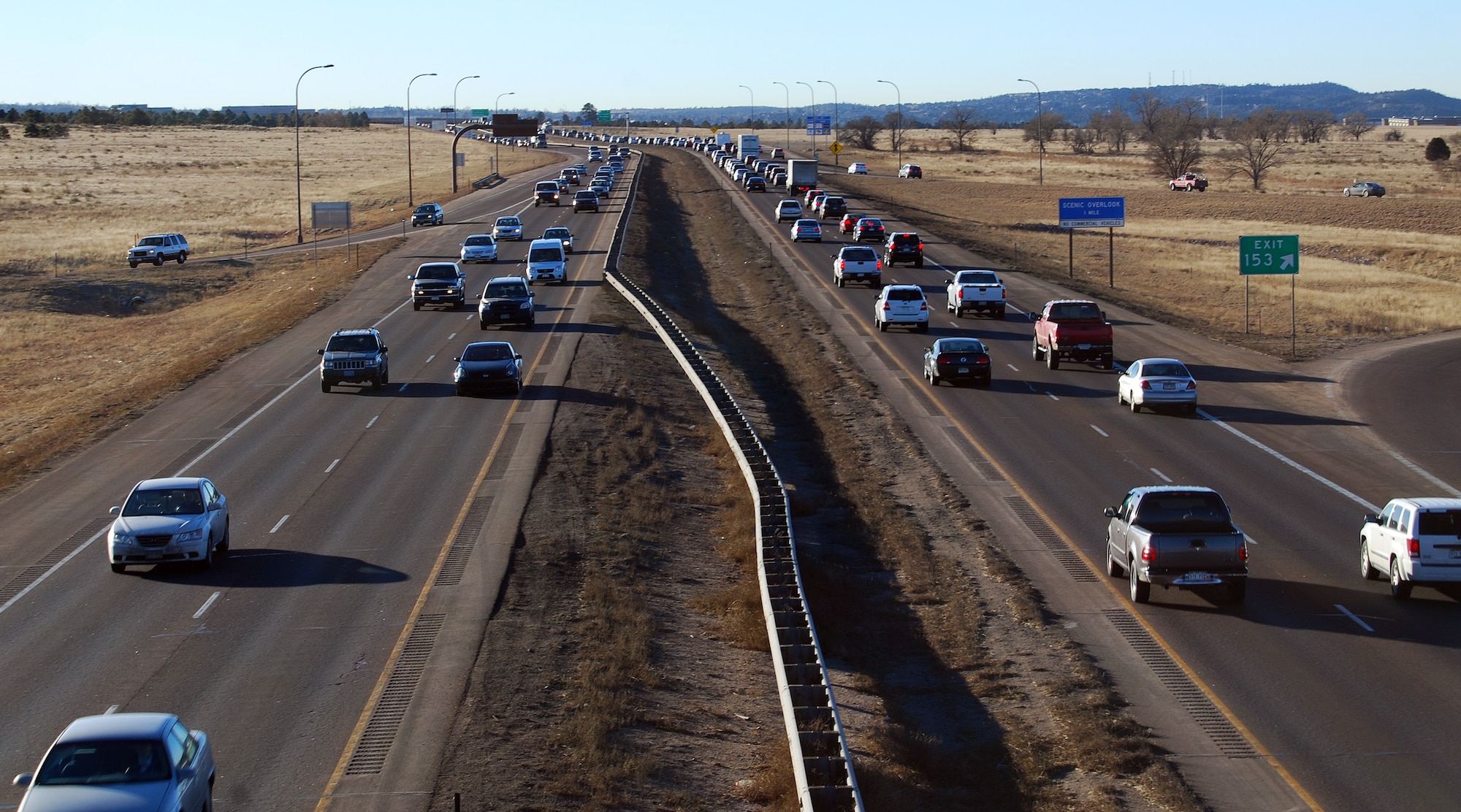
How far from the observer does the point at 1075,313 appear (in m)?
41.2

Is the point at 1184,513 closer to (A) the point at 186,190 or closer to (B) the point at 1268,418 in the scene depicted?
(B) the point at 1268,418

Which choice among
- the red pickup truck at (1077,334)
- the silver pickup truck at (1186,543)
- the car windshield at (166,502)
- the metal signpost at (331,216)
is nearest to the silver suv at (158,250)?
the metal signpost at (331,216)

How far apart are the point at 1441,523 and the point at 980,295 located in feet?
108

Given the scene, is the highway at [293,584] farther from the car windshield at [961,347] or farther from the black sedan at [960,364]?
the car windshield at [961,347]

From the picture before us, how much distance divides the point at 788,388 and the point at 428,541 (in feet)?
64.1

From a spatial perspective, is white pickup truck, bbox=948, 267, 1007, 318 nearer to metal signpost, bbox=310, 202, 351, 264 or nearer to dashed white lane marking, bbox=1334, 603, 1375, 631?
dashed white lane marking, bbox=1334, 603, 1375, 631

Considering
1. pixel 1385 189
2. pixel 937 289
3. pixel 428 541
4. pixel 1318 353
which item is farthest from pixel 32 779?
pixel 1385 189

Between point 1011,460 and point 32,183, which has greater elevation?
point 32,183

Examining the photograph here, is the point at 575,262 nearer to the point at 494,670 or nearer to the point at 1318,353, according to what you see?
the point at 1318,353

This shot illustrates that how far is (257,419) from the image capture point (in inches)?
1336

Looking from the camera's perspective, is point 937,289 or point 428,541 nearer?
point 428,541

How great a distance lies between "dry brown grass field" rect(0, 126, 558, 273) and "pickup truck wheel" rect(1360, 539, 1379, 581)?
6658 centimetres

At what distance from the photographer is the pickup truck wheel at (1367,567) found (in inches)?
797

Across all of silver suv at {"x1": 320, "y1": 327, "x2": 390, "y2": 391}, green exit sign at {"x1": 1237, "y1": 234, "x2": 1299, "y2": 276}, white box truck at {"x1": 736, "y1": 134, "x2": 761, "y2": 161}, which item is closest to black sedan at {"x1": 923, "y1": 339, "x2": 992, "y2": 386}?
silver suv at {"x1": 320, "y1": 327, "x2": 390, "y2": 391}
